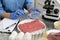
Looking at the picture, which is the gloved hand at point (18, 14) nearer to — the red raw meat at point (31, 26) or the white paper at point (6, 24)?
the white paper at point (6, 24)

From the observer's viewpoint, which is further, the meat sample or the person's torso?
the person's torso

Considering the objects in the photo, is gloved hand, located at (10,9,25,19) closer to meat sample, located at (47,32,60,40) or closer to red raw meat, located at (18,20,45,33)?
red raw meat, located at (18,20,45,33)

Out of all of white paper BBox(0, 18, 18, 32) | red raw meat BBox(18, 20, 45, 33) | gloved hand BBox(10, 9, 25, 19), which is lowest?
white paper BBox(0, 18, 18, 32)

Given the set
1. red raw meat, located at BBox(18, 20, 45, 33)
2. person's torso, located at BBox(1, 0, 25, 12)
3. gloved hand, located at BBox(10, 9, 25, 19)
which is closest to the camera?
red raw meat, located at BBox(18, 20, 45, 33)

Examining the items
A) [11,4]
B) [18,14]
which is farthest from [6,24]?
[11,4]

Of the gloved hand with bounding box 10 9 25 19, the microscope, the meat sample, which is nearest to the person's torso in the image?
the gloved hand with bounding box 10 9 25 19

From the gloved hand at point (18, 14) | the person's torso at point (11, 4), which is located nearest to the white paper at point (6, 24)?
the gloved hand at point (18, 14)

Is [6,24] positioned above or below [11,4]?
below

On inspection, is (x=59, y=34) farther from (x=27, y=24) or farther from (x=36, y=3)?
(x=36, y=3)

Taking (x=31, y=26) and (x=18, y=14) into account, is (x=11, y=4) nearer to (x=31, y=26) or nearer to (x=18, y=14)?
(x=18, y=14)

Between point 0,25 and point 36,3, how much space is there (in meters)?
1.28

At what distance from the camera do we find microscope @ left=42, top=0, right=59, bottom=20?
132cm

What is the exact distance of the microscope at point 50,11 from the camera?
132 centimetres

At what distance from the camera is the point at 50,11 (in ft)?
4.45
